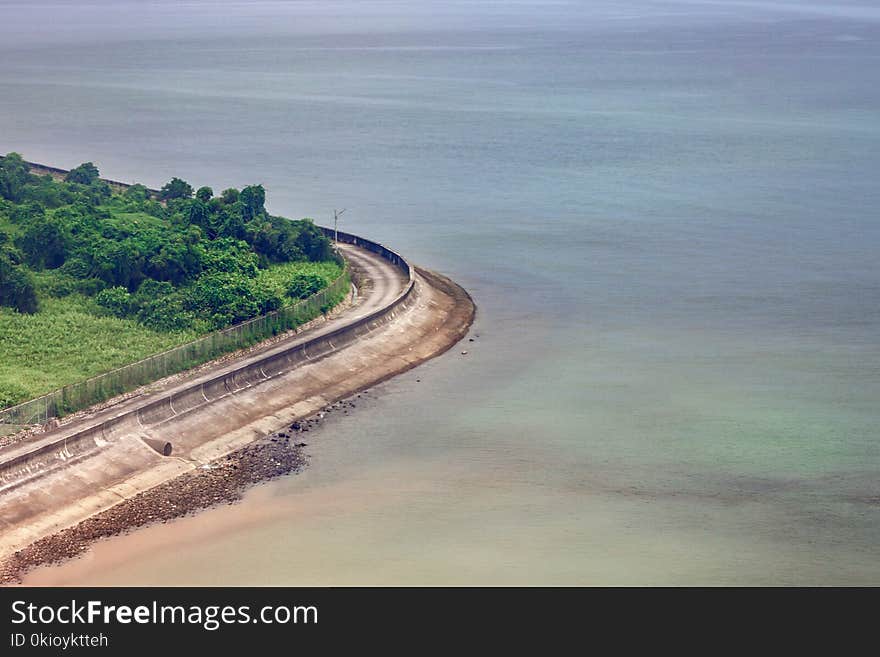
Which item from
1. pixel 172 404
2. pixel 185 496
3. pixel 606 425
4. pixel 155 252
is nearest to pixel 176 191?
pixel 155 252

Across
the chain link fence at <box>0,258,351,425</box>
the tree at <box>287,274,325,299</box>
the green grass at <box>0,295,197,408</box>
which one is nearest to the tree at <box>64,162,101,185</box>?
the green grass at <box>0,295,197,408</box>

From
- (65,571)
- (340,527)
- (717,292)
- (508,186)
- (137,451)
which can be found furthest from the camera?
(508,186)

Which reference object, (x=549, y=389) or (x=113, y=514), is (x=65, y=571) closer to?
(x=113, y=514)

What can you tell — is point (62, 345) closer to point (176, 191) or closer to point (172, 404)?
point (172, 404)

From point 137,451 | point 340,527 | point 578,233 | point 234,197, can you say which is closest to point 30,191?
point 234,197

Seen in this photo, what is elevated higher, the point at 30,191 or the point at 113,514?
the point at 30,191

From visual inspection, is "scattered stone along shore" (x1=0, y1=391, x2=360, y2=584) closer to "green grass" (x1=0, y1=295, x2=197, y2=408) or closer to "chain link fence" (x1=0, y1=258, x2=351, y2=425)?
"chain link fence" (x1=0, y1=258, x2=351, y2=425)
